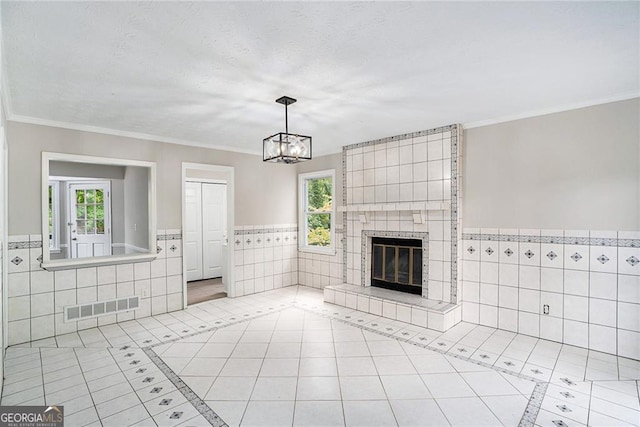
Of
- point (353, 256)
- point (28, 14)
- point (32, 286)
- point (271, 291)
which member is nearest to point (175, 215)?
point (32, 286)

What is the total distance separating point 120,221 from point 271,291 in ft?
9.45

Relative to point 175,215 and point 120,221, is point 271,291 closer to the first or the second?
point 175,215

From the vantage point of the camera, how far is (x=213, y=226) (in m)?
6.66

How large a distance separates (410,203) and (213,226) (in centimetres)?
422

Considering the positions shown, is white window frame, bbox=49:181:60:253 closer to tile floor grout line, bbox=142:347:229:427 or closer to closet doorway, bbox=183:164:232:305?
closet doorway, bbox=183:164:232:305

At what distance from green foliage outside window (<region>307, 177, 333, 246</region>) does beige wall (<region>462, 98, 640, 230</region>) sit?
2.34 meters

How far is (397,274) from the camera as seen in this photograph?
4535 millimetres

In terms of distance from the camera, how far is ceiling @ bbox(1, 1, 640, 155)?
1699mm

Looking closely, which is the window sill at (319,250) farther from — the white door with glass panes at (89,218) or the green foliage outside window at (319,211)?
the white door with glass panes at (89,218)

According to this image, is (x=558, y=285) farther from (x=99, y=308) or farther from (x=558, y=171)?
(x=99, y=308)

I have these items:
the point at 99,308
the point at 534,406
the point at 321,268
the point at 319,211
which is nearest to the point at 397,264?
the point at 321,268

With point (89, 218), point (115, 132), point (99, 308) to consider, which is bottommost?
point (99, 308)

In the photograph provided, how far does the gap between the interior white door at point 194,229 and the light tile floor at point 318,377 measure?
2516 millimetres

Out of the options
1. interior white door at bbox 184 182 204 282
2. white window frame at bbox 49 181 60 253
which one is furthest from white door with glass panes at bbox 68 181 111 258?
interior white door at bbox 184 182 204 282
